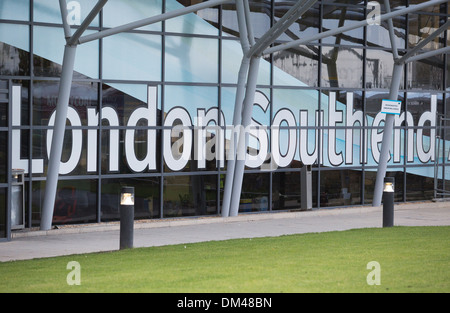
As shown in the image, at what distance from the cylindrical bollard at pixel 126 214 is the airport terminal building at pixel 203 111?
2944mm

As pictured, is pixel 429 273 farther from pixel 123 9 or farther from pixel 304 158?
pixel 304 158

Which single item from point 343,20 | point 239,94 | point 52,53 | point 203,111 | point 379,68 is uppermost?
point 343,20

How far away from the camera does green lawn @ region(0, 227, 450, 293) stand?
32.4ft

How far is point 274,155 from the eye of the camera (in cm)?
2270

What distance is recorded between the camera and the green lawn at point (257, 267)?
9.87 m

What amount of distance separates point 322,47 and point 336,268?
13247mm

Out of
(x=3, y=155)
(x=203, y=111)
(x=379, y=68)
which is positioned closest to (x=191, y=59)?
(x=203, y=111)

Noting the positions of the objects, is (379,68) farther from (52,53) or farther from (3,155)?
(3,155)

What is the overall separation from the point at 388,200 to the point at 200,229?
3.99 meters

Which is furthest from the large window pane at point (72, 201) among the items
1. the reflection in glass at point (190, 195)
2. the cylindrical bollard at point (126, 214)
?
the cylindrical bollard at point (126, 214)

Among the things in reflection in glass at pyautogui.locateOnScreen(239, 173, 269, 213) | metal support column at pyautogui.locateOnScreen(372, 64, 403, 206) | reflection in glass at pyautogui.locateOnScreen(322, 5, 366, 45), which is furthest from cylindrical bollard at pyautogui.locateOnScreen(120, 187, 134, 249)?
metal support column at pyautogui.locateOnScreen(372, 64, 403, 206)

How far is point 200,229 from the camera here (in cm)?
1880

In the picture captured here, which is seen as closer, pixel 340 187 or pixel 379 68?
pixel 340 187

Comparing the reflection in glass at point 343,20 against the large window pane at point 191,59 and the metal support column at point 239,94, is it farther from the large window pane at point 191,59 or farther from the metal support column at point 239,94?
the large window pane at point 191,59
